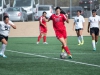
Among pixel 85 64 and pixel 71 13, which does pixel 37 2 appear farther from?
pixel 85 64

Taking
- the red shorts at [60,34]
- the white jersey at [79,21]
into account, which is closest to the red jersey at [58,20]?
the red shorts at [60,34]

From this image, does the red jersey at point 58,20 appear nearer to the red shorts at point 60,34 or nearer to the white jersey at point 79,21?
the red shorts at point 60,34

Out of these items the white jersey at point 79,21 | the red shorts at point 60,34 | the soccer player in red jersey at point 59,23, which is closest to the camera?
the soccer player in red jersey at point 59,23

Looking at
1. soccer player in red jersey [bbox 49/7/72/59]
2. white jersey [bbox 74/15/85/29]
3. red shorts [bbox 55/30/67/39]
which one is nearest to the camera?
soccer player in red jersey [bbox 49/7/72/59]

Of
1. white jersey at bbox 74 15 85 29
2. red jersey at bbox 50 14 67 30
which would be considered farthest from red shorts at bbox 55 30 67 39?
white jersey at bbox 74 15 85 29

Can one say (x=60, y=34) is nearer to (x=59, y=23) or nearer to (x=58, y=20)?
A: (x=59, y=23)

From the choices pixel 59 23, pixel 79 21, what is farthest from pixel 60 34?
pixel 79 21

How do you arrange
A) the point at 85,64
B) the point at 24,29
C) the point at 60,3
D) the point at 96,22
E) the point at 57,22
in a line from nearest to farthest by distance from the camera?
1. the point at 85,64
2. the point at 57,22
3. the point at 96,22
4. the point at 24,29
5. the point at 60,3

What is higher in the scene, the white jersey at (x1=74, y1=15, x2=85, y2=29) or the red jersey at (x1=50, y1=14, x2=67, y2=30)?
the red jersey at (x1=50, y1=14, x2=67, y2=30)

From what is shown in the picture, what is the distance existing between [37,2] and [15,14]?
450 cm

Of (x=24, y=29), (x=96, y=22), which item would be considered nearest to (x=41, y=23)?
(x=96, y=22)

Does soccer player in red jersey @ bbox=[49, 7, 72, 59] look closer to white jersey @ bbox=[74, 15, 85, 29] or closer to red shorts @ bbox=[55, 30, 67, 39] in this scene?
red shorts @ bbox=[55, 30, 67, 39]

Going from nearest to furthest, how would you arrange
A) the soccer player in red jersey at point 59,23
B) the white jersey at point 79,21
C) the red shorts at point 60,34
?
1. the soccer player in red jersey at point 59,23
2. the red shorts at point 60,34
3. the white jersey at point 79,21

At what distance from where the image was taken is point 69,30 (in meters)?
43.4
